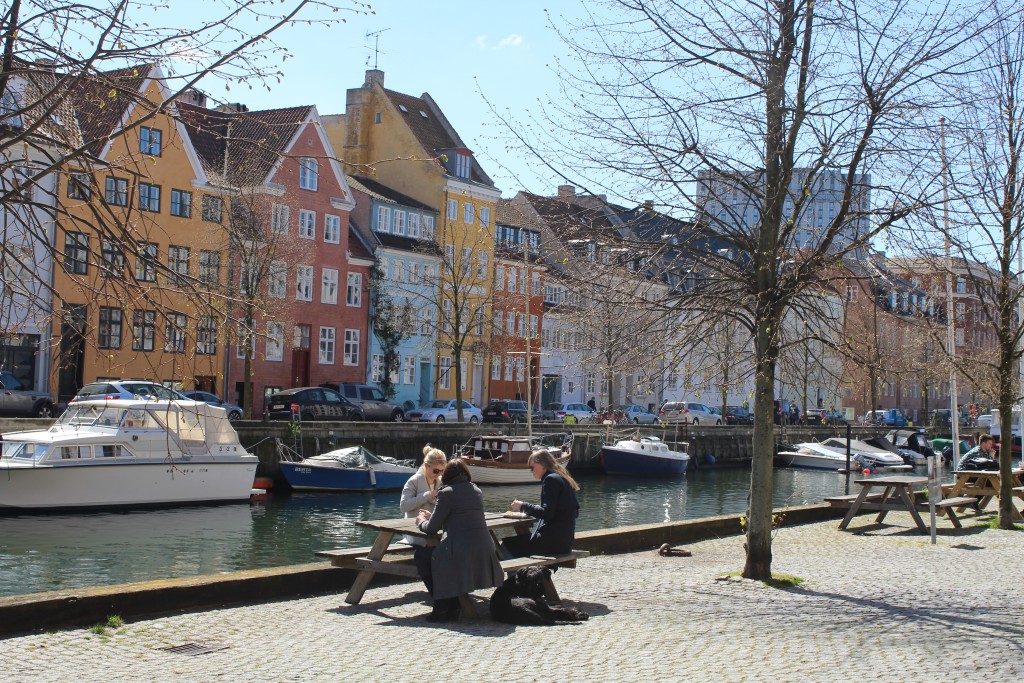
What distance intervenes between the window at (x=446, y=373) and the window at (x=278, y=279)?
711 inches

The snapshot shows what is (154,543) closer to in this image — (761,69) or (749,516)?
(749,516)

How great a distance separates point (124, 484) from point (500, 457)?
51.5ft

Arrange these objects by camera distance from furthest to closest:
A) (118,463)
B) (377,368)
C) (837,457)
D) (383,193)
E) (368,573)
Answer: (383,193) < (377,368) < (837,457) < (118,463) < (368,573)

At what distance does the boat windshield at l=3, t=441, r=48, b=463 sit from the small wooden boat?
1498cm

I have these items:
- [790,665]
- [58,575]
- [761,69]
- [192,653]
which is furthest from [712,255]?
[58,575]

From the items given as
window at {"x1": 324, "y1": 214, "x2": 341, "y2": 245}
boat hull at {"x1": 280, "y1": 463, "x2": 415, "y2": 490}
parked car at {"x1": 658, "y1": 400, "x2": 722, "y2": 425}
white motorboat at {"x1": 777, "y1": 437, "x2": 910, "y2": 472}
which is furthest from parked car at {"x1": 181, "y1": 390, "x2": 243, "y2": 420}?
white motorboat at {"x1": 777, "y1": 437, "x2": 910, "y2": 472}

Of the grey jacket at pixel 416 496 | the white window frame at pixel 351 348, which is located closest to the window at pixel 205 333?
the grey jacket at pixel 416 496

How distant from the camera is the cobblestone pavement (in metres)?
8.01

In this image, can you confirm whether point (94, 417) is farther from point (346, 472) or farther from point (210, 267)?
point (346, 472)

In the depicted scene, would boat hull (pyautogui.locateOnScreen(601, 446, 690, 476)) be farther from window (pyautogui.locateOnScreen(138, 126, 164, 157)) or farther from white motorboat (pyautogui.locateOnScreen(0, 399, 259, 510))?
window (pyautogui.locateOnScreen(138, 126, 164, 157))

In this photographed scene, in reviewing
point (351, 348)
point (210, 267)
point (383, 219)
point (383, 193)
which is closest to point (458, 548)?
point (210, 267)

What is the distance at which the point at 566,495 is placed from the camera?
11719mm

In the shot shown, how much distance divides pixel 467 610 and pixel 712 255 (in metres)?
4.95

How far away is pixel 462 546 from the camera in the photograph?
10.2m
